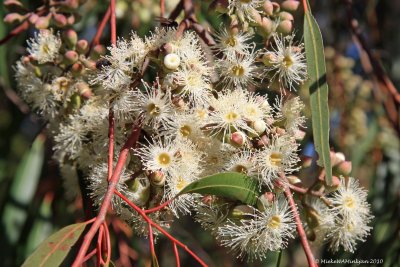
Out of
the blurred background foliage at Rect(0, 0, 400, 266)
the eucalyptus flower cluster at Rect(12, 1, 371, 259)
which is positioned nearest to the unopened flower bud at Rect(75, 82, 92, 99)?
the eucalyptus flower cluster at Rect(12, 1, 371, 259)

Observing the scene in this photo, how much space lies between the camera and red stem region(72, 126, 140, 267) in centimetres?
113

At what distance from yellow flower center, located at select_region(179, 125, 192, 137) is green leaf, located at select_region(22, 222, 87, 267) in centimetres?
27

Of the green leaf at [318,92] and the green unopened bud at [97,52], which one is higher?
the green unopened bud at [97,52]

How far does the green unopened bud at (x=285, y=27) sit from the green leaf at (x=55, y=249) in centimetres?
62

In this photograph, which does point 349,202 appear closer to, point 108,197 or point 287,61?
point 287,61

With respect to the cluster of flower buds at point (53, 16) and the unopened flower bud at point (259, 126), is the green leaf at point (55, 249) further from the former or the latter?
the cluster of flower buds at point (53, 16)

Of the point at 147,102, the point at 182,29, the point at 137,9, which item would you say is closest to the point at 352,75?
the point at 137,9

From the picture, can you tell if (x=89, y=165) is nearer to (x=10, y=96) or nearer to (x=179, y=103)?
(x=179, y=103)

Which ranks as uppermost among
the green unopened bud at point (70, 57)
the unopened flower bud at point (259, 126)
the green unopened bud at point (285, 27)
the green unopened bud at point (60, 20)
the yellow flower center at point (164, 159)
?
the green unopened bud at point (60, 20)

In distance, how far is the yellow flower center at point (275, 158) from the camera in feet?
4.42

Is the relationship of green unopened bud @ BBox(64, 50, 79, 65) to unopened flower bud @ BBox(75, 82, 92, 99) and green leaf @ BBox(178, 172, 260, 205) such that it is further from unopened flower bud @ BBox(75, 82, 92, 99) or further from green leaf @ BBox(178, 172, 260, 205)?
green leaf @ BBox(178, 172, 260, 205)

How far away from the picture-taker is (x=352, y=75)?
9.94 feet

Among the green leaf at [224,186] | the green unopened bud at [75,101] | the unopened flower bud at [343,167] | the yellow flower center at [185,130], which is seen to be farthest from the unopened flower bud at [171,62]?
the unopened flower bud at [343,167]

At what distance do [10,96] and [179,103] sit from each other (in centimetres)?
125
